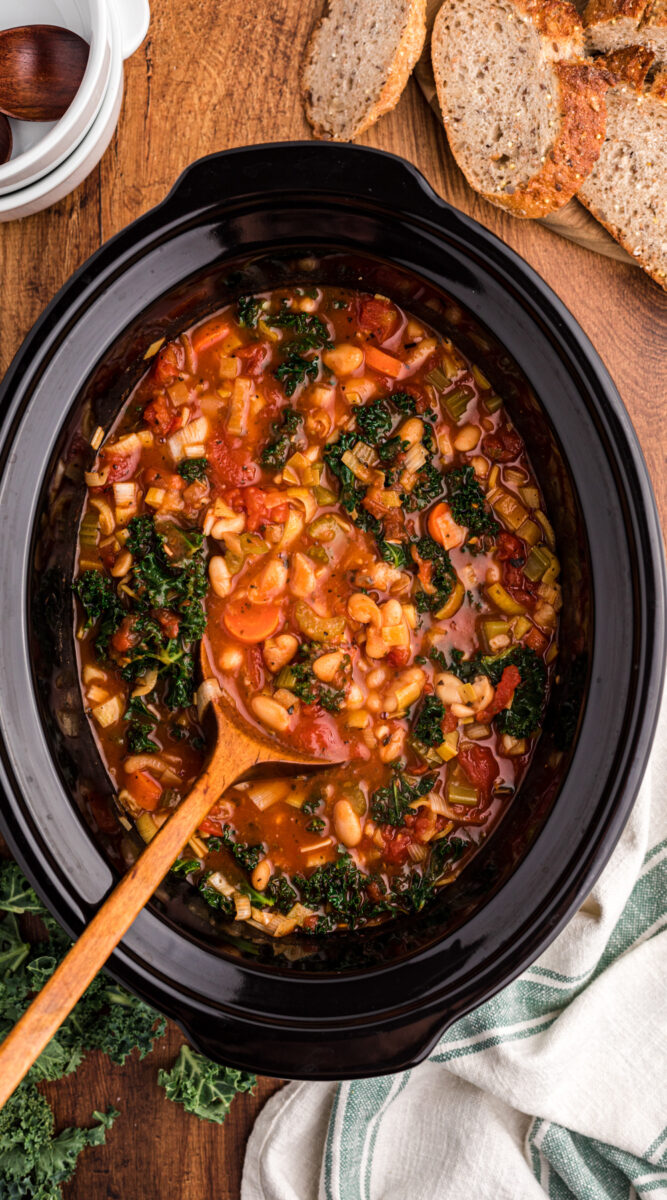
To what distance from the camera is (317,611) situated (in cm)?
337

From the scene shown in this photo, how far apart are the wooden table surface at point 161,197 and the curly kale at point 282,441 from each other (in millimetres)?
1019

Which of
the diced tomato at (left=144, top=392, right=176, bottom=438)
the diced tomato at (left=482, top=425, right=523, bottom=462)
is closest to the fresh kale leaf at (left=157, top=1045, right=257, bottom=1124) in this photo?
the diced tomato at (left=144, top=392, right=176, bottom=438)

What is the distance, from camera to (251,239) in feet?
10.5

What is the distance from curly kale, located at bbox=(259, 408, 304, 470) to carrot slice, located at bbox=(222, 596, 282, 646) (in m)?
0.51

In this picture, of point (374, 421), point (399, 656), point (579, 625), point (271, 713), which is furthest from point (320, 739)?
point (374, 421)

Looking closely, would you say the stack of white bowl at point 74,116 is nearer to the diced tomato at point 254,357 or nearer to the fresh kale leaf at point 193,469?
the diced tomato at point 254,357

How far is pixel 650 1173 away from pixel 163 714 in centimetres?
264

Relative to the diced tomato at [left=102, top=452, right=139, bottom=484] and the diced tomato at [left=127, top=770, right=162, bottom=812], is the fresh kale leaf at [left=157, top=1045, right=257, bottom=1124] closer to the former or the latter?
the diced tomato at [left=127, top=770, right=162, bottom=812]

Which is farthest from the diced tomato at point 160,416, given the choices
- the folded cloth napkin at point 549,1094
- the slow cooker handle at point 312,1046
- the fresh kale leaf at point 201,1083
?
the fresh kale leaf at point 201,1083

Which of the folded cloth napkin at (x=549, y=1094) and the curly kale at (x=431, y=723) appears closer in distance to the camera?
the curly kale at (x=431, y=723)

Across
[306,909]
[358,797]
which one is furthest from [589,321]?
[306,909]

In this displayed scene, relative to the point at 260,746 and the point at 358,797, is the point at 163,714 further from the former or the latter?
the point at 358,797

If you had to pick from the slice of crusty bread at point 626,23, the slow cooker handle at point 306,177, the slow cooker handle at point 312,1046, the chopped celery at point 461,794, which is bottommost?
the slow cooker handle at point 312,1046

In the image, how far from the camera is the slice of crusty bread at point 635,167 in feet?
11.9
